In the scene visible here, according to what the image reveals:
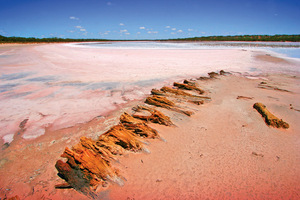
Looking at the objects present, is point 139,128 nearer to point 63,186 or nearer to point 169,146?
point 169,146

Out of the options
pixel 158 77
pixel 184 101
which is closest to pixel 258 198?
pixel 184 101

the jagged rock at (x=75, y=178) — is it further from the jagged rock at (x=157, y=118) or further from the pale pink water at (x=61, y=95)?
the jagged rock at (x=157, y=118)

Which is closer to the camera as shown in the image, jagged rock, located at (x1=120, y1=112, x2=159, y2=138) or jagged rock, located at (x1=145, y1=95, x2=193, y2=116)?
jagged rock, located at (x1=120, y1=112, x2=159, y2=138)

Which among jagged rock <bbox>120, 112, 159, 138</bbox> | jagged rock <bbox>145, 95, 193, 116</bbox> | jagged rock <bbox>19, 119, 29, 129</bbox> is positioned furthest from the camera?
jagged rock <bbox>145, 95, 193, 116</bbox>

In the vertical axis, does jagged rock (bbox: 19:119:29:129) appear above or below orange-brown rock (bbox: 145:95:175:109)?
below

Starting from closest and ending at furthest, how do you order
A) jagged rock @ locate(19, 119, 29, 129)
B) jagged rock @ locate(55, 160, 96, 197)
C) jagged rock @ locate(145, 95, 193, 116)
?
1. jagged rock @ locate(55, 160, 96, 197)
2. jagged rock @ locate(19, 119, 29, 129)
3. jagged rock @ locate(145, 95, 193, 116)

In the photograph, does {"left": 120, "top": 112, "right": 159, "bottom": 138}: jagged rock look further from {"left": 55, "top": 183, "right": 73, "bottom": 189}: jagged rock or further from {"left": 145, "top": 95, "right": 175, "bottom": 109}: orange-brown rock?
{"left": 55, "top": 183, "right": 73, "bottom": 189}: jagged rock

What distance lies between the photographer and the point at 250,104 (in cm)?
481

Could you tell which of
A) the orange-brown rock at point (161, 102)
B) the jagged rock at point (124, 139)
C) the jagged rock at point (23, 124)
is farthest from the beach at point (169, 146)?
the orange-brown rock at point (161, 102)

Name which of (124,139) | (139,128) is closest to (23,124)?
(124,139)

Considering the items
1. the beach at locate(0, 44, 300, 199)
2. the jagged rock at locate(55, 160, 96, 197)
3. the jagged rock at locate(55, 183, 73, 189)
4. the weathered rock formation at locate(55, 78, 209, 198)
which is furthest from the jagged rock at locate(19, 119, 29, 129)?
the jagged rock at locate(55, 183, 73, 189)

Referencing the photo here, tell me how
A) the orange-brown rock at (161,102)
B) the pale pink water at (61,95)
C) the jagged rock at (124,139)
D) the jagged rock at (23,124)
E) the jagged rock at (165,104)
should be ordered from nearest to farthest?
the jagged rock at (124,139), the jagged rock at (23,124), the pale pink water at (61,95), the jagged rock at (165,104), the orange-brown rock at (161,102)

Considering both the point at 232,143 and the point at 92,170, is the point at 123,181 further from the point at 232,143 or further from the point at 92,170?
the point at 232,143

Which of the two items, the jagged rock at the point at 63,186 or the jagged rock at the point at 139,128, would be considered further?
the jagged rock at the point at 139,128
